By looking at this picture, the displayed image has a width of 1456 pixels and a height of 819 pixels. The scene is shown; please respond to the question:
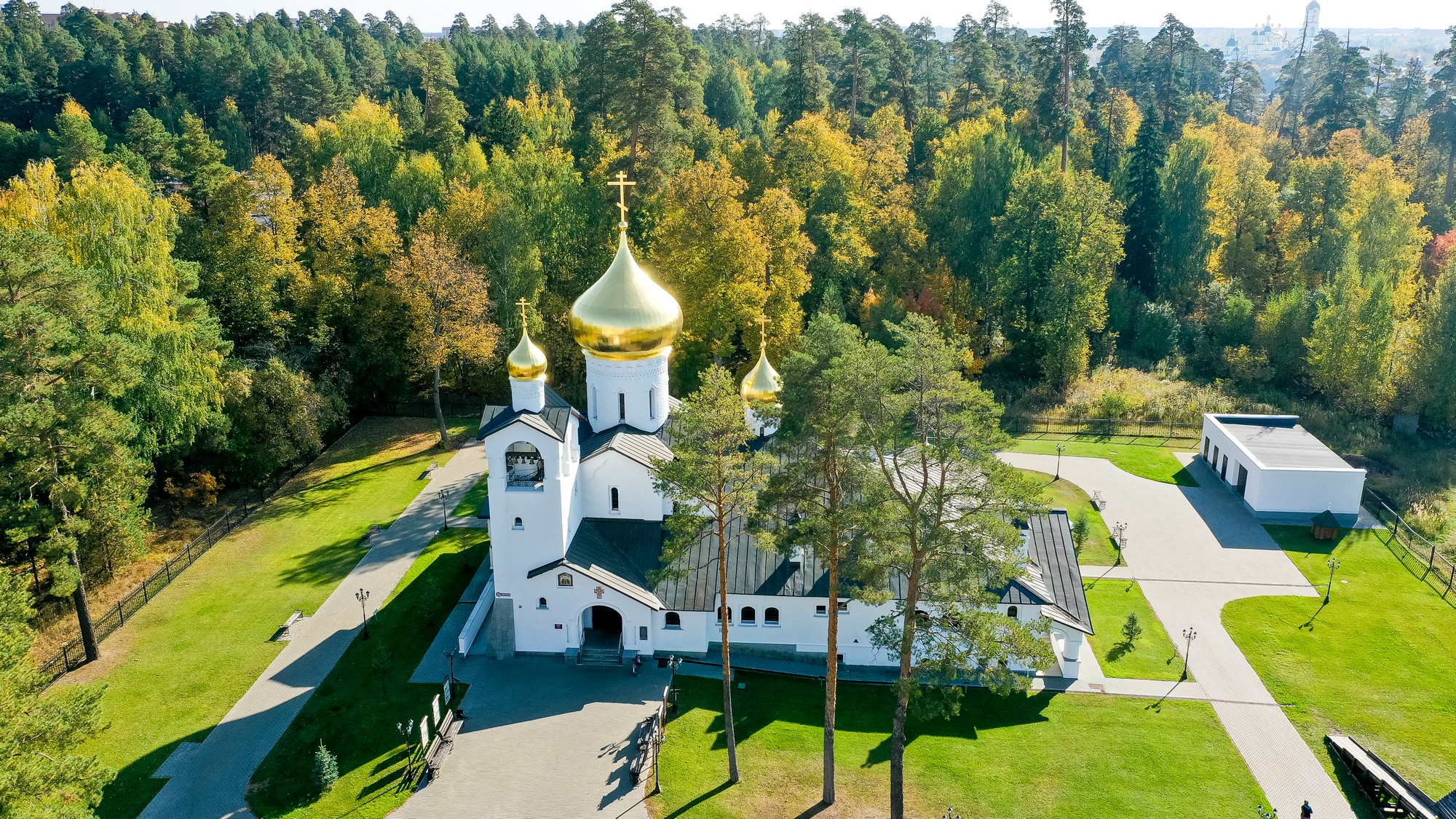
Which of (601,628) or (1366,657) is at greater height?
(601,628)

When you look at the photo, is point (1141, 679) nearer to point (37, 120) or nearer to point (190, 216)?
point (190, 216)

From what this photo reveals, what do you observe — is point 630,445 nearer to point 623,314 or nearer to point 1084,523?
point 623,314

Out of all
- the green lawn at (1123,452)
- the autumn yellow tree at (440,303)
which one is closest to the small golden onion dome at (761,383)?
the autumn yellow tree at (440,303)

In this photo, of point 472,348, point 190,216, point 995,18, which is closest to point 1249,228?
point 995,18

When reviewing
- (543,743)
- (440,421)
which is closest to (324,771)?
(543,743)

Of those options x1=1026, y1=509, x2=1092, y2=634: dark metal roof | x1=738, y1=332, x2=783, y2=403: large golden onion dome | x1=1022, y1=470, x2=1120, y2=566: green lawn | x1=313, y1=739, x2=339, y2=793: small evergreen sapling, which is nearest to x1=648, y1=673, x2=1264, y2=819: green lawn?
x1=1026, y1=509, x2=1092, y2=634: dark metal roof

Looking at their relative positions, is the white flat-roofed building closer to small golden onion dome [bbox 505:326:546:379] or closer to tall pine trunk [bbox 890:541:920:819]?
tall pine trunk [bbox 890:541:920:819]
